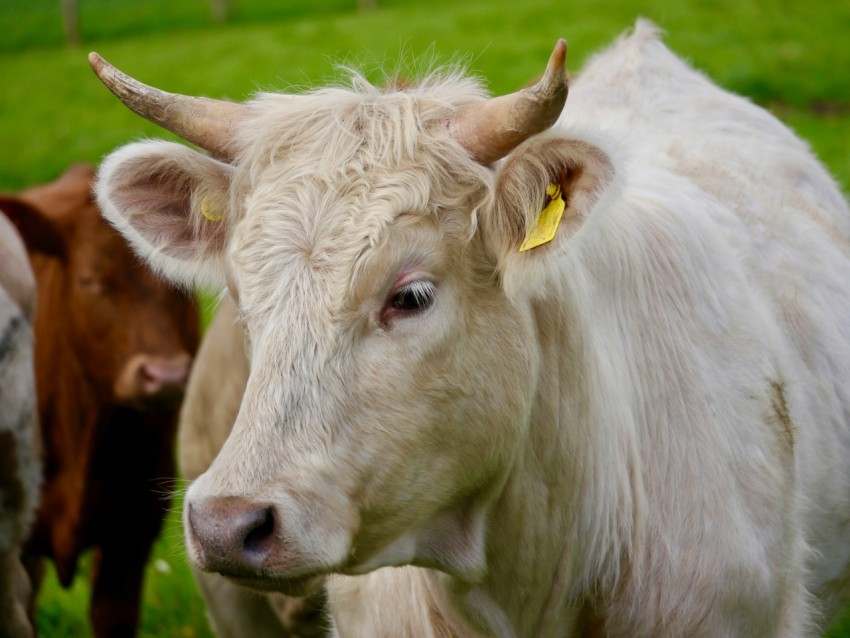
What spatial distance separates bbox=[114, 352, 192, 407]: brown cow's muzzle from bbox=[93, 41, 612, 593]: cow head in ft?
8.61

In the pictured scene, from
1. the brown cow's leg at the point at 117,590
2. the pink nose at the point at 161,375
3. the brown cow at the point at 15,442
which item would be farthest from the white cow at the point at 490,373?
the brown cow's leg at the point at 117,590

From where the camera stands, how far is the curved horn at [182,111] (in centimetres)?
290

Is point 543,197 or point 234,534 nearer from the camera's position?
point 234,534

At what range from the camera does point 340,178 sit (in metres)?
2.67

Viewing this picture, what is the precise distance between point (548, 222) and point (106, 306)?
347 cm

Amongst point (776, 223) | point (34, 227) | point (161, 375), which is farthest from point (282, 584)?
point (34, 227)

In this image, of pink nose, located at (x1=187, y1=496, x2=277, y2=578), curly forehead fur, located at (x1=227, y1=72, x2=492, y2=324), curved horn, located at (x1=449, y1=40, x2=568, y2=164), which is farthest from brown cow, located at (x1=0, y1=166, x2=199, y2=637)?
pink nose, located at (x1=187, y1=496, x2=277, y2=578)

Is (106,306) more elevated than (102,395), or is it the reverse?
(106,306)

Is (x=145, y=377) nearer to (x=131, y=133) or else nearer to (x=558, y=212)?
(x=558, y=212)

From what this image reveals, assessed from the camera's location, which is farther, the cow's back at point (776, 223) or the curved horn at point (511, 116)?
the cow's back at point (776, 223)

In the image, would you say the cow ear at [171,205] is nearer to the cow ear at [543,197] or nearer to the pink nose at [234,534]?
the cow ear at [543,197]

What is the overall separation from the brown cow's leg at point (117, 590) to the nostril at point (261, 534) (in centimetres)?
349

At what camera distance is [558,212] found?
8.66 ft

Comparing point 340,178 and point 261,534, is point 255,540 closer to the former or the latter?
point 261,534
